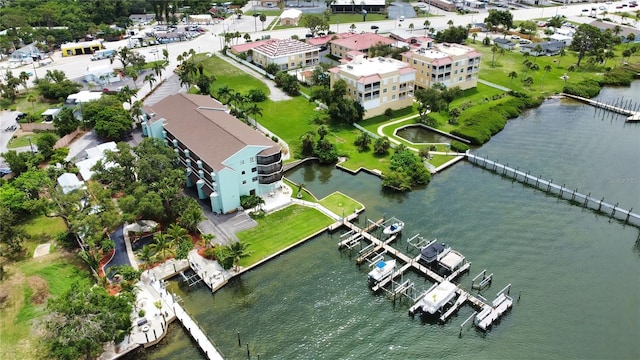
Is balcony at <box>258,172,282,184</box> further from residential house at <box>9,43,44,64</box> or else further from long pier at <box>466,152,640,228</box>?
residential house at <box>9,43,44,64</box>

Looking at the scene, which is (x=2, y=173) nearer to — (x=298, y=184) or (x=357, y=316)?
(x=298, y=184)

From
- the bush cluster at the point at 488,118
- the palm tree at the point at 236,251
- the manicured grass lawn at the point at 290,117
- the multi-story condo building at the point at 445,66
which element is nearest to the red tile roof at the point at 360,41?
the multi-story condo building at the point at 445,66

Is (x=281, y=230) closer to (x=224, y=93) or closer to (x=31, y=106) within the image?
→ (x=224, y=93)

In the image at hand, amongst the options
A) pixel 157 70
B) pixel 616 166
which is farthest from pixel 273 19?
pixel 616 166

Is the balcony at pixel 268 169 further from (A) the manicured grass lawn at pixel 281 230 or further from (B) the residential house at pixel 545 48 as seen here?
(B) the residential house at pixel 545 48

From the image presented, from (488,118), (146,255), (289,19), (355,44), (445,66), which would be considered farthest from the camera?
(289,19)

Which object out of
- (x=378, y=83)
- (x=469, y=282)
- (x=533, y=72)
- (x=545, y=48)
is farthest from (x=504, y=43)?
(x=469, y=282)
